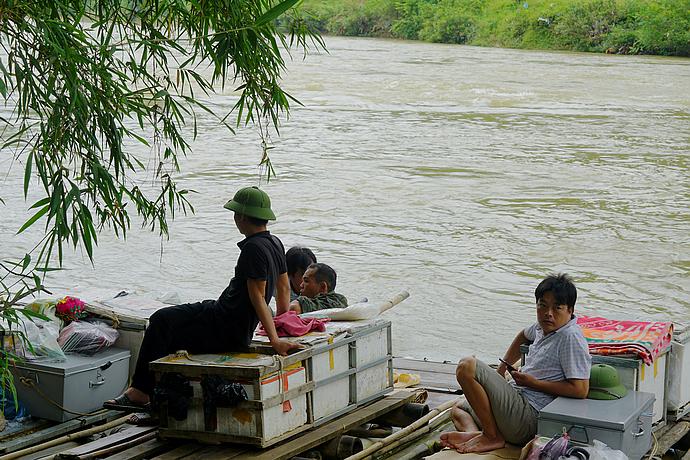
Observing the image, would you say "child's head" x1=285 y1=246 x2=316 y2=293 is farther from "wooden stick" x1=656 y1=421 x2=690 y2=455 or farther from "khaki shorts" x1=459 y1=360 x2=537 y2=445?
"wooden stick" x1=656 y1=421 x2=690 y2=455

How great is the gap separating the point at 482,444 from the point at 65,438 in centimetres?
178

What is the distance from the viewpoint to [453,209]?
568 inches

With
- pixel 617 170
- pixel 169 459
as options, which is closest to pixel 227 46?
pixel 169 459

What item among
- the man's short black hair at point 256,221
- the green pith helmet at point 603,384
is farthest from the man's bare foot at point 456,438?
the man's short black hair at point 256,221

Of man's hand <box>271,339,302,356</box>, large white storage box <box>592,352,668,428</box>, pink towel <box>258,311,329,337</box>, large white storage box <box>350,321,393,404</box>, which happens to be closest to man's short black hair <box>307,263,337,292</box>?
large white storage box <box>350,321,393,404</box>

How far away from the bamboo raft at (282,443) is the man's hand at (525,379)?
0.51m

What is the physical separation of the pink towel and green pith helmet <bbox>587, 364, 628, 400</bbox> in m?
1.15

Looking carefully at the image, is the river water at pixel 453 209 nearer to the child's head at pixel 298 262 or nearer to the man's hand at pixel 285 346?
the child's head at pixel 298 262

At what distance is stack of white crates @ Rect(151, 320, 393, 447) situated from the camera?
4160mm

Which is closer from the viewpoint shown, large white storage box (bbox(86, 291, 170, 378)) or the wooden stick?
the wooden stick

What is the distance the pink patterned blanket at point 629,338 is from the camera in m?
4.47

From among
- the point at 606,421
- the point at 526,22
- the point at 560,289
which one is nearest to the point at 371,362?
the point at 560,289

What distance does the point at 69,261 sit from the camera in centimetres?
1188

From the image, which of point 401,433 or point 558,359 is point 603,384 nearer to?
point 558,359
